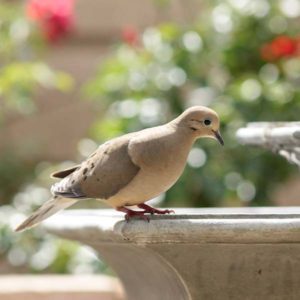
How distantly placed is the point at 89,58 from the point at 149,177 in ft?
20.1

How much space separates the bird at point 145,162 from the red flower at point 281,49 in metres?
3.56

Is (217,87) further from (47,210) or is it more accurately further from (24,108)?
(47,210)

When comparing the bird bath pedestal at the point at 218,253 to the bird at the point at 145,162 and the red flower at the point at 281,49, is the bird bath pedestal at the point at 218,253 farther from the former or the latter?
the red flower at the point at 281,49

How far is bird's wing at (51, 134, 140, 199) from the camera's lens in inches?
126

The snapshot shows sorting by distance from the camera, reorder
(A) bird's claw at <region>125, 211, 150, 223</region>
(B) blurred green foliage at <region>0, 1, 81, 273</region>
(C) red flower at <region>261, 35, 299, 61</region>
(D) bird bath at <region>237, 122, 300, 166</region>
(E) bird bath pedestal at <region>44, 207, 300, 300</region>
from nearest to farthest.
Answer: (E) bird bath pedestal at <region>44, 207, 300, 300</region>, (A) bird's claw at <region>125, 211, 150, 223</region>, (D) bird bath at <region>237, 122, 300, 166</region>, (B) blurred green foliage at <region>0, 1, 81, 273</region>, (C) red flower at <region>261, 35, 299, 61</region>

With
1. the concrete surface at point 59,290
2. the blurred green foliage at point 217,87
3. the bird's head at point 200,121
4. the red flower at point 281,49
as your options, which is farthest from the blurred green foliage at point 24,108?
the bird's head at point 200,121

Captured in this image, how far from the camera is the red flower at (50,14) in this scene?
6.94 meters

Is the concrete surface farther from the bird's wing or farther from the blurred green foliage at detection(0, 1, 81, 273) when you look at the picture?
the bird's wing

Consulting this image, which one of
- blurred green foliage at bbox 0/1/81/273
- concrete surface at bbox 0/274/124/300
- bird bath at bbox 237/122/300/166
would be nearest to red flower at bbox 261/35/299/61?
blurred green foliage at bbox 0/1/81/273

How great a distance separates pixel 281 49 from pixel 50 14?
1.37 meters

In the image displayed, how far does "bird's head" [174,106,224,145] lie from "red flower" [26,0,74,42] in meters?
3.88

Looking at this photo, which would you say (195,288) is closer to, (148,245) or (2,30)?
(148,245)

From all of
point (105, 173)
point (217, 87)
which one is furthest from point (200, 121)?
→ point (217, 87)

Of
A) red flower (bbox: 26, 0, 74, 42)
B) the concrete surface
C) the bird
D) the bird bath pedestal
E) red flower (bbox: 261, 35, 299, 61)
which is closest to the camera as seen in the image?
the bird bath pedestal
